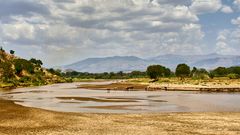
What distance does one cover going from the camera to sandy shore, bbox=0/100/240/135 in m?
35.8

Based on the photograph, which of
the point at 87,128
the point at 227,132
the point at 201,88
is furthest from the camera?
the point at 201,88

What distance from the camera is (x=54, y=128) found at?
38031 millimetres

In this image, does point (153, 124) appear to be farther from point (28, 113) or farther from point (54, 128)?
point (28, 113)

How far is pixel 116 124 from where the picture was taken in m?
40.9

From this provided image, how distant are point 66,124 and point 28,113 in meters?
13.1

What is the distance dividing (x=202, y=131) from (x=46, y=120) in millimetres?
20352

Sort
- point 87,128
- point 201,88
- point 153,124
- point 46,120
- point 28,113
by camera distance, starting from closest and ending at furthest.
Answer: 1. point 87,128
2. point 153,124
3. point 46,120
4. point 28,113
5. point 201,88

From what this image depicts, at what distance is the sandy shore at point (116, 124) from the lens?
35.8 meters

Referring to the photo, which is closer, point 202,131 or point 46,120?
point 202,131

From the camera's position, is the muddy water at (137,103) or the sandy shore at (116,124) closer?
the sandy shore at (116,124)

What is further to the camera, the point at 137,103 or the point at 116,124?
the point at 137,103

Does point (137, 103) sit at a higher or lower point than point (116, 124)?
higher

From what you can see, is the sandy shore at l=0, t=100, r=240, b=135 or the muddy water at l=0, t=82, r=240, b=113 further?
the muddy water at l=0, t=82, r=240, b=113

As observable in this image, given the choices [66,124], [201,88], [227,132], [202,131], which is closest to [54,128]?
[66,124]
